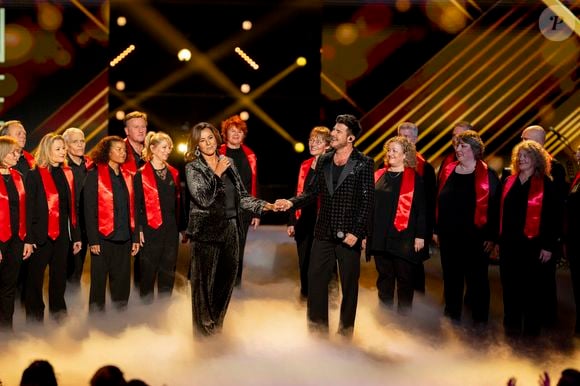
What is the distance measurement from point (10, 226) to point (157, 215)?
3.48 ft

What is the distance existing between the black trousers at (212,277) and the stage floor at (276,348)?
126 mm

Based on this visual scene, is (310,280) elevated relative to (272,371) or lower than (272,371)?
elevated

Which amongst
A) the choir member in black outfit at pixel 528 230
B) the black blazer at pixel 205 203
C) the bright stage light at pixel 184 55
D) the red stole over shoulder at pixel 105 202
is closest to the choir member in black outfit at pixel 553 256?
the choir member in black outfit at pixel 528 230

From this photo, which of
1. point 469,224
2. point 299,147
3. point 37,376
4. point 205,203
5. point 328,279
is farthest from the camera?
point 299,147

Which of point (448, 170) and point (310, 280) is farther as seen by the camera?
point (448, 170)

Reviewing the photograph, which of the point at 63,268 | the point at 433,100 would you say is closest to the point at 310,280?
the point at 63,268

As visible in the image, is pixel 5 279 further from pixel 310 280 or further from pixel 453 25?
pixel 453 25

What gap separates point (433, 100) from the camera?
8.99 m

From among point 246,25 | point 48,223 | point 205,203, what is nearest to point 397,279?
point 205,203

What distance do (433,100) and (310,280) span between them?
15.6ft

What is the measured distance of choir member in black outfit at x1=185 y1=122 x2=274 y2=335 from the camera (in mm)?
4488

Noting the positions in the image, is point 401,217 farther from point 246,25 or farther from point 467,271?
point 246,25

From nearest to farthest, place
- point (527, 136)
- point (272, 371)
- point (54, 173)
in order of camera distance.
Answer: point (272, 371) → point (54, 173) → point (527, 136)

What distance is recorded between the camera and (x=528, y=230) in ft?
16.3
